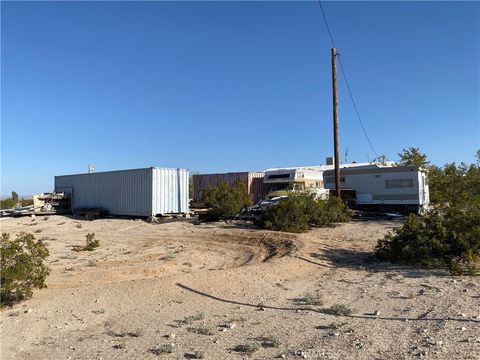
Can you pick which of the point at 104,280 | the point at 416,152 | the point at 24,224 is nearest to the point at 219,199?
the point at 24,224

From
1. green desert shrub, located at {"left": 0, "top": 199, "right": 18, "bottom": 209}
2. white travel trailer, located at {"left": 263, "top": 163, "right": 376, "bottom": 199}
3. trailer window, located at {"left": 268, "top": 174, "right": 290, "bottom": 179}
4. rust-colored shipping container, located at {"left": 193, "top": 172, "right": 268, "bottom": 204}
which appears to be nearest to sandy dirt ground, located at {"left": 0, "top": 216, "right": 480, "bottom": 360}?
white travel trailer, located at {"left": 263, "top": 163, "right": 376, "bottom": 199}

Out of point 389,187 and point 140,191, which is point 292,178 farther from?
point 140,191

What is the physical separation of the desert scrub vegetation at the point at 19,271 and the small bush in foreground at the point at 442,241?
7351 millimetres

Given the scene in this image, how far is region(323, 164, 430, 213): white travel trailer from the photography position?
21.4 metres

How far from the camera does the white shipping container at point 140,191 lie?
2361 cm

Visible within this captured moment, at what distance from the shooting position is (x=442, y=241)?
980 cm

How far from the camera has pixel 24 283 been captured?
24.3 ft

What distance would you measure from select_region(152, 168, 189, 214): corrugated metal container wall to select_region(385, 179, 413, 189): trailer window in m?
10.6

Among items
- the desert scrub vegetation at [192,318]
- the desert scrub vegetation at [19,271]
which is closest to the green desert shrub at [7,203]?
the desert scrub vegetation at [19,271]

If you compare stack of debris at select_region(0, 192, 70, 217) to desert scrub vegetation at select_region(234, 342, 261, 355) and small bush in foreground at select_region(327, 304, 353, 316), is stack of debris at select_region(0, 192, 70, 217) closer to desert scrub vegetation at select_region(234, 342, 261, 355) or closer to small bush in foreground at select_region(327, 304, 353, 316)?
small bush in foreground at select_region(327, 304, 353, 316)

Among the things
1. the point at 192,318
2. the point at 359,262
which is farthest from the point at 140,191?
the point at 192,318

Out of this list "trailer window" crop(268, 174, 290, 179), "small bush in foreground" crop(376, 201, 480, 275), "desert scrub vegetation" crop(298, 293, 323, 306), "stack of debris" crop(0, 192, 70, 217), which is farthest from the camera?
"trailer window" crop(268, 174, 290, 179)

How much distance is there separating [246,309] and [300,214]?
9.84 metres

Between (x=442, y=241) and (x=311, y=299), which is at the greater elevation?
(x=442, y=241)
